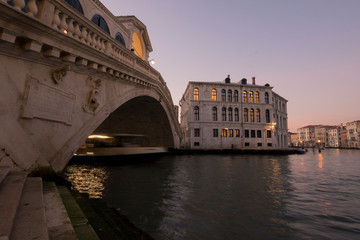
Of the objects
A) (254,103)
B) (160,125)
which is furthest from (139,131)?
(254,103)

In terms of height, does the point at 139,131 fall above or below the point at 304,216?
above

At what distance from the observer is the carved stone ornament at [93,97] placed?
215 inches

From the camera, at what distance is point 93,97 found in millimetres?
5516

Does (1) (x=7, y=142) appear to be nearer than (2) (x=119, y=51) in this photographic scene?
Yes

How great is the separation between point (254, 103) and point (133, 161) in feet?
87.8

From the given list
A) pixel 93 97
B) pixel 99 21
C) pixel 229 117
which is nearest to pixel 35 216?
pixel 93 97

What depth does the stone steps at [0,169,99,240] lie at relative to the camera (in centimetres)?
147

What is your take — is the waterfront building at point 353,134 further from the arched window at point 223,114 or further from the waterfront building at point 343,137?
the arched window at point 223,114

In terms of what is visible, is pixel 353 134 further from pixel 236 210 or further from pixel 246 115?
pixel 236 210

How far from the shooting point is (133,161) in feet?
47.3

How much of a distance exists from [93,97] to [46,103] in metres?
1.48

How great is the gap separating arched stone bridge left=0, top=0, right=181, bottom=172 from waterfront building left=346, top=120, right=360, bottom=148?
97.4 metres

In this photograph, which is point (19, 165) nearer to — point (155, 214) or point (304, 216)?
point (155, 214)

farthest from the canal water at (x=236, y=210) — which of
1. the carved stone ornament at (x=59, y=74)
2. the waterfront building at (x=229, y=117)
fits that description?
the waterfront building at (x=229, y=117)
